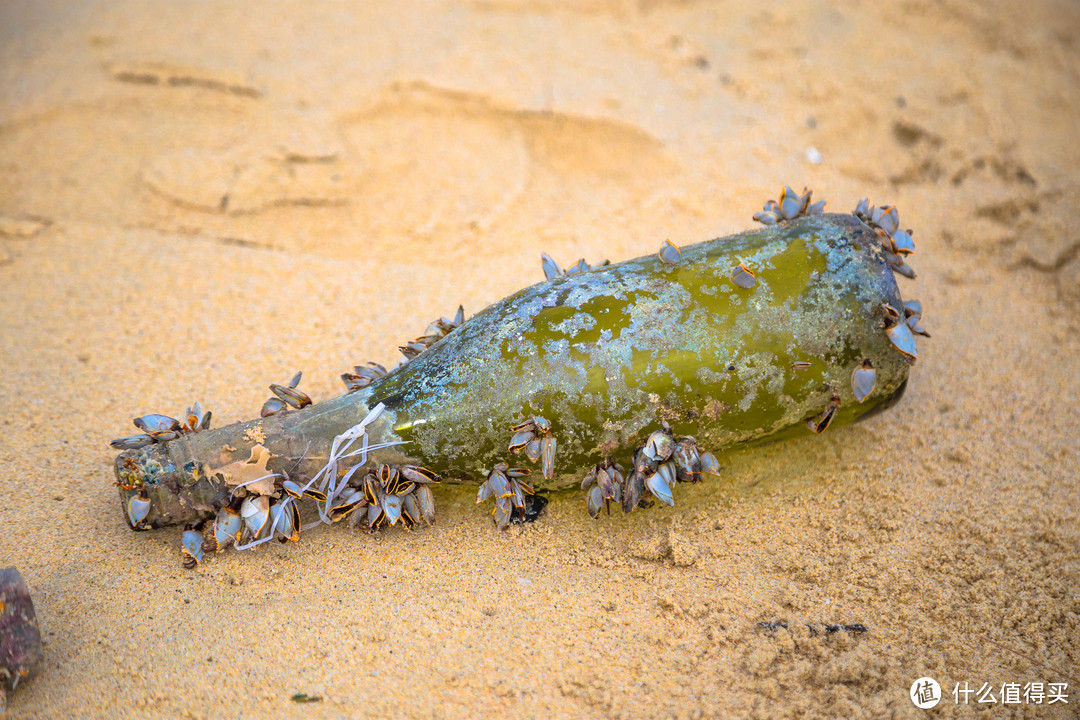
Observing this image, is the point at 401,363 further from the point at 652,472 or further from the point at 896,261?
the point at 896,261

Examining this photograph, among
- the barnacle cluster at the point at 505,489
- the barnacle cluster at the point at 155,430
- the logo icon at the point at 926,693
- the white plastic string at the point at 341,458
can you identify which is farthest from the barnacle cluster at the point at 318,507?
the logo icon at the point at 926,693

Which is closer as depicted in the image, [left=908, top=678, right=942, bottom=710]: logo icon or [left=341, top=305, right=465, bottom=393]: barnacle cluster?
[left=908, top=678, right=942, bottom=710]: logo icon

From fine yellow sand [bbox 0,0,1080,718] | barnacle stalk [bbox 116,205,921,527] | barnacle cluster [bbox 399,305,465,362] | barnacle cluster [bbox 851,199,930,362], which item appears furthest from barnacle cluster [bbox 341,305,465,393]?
barnacle cluster [bbox 851,199,930,362]

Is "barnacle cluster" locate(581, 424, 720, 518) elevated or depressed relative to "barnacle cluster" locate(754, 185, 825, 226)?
depressed

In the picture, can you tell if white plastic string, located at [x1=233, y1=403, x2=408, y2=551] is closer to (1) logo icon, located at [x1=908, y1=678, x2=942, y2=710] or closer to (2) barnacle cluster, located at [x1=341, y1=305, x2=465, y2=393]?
(2) barnacle cluster, located at [x1=341, y1=305, x2=465, y2=393]

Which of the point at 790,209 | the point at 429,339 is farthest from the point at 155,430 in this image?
the point at 790,209

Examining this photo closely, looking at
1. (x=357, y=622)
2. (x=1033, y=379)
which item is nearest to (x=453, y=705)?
(x=357, y=622)
